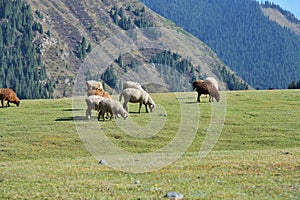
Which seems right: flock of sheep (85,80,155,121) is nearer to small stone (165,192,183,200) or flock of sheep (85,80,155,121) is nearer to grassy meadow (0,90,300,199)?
grassy meadow (0,90,300,199)

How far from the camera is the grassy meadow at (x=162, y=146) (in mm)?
17469

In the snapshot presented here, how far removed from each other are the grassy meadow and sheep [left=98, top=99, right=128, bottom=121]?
724mm

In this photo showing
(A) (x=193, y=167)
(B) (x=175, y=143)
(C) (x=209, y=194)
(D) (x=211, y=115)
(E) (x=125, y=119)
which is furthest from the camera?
(D) (x=211, y=115)

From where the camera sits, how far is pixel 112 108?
128 feet

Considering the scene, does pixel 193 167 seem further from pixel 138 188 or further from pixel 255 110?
pixel 255 110

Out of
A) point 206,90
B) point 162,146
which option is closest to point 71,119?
point 162,146

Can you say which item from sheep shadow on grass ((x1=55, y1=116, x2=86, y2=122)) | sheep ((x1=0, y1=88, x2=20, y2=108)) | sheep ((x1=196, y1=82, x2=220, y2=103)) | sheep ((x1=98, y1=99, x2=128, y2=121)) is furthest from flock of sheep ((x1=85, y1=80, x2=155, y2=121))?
sheep ((x1=0, y1=88, x2=20, y2=108))

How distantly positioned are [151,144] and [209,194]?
19.9 meters

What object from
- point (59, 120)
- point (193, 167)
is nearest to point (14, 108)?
point (59, 120)

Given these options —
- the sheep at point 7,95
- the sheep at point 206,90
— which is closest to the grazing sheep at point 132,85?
the sheep at point 206,90

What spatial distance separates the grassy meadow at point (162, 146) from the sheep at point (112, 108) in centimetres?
72

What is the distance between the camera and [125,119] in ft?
133

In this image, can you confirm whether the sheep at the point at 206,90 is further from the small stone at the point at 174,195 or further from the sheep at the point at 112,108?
the small stone at the point at 174,195

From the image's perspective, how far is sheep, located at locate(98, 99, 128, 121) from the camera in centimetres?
3853
